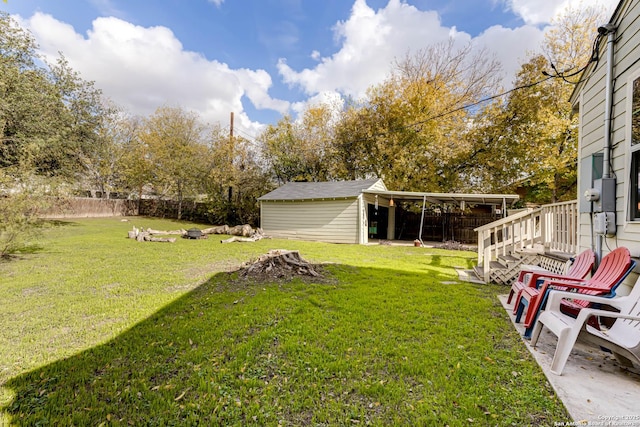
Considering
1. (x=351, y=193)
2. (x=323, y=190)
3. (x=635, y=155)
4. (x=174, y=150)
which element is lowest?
(x=635, y=155)

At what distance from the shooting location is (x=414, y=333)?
3297 mm

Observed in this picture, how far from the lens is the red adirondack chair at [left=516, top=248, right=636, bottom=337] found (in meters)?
2.87

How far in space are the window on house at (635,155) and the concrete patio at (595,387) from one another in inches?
63.3

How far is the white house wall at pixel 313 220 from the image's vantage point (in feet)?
42.5

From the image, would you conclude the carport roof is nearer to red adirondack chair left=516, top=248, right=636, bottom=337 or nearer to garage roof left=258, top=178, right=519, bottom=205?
garage roof left=258, top=178, right=519, bottom=205

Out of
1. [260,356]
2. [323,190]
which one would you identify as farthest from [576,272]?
[323,190]

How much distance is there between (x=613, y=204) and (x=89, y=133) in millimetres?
20720

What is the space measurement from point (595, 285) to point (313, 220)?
1146 cm

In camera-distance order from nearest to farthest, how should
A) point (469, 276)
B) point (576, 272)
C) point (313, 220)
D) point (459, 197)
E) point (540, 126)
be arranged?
point (576, 272) < point (469, 276) < point (459, 197) < point (313, 220) < point (540, 126)

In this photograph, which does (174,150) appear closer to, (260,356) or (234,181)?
(234,181)

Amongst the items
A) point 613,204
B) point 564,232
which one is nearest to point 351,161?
point 564,232

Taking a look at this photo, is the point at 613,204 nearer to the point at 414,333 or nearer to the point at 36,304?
the point at 414,333

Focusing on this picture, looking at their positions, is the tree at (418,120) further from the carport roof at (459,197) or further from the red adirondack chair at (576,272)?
the red adirondack chair at (576,272)

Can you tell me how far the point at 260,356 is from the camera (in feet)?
9.09
